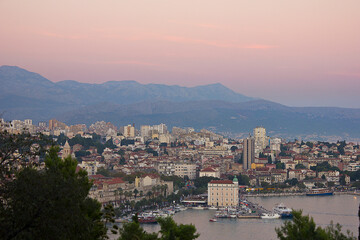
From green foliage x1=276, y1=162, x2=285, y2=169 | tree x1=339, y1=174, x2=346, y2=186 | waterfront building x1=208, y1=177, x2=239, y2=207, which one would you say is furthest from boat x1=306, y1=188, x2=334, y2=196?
green foliage x1=276, y1=162, x2=285, y2=169

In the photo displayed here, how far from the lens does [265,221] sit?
19391 millimetres

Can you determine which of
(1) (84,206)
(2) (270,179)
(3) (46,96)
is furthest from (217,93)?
(1) (84,206)

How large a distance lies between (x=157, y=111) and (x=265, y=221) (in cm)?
10129

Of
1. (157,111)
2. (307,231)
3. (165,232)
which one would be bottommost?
(165,232)

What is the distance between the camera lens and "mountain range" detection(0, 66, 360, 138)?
4129 inches

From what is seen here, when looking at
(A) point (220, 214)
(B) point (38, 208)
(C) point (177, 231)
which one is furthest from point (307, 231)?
(A) point (220, 214)

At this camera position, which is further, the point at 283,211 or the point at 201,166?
the point at 201,166

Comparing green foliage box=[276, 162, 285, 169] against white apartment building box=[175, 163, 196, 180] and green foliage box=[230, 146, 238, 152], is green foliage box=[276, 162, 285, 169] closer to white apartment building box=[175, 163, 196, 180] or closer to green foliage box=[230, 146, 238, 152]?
white apartment building box=[175, 163, 196, 180]

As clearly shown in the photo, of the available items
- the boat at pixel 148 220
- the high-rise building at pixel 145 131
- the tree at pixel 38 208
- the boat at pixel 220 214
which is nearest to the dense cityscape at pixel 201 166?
the boat at pixel 220 214

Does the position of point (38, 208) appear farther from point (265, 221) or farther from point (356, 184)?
point (356, 184)

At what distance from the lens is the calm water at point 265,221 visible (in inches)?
651

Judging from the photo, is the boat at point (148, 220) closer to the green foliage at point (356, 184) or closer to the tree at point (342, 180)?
the green foliage at point (356, 184)

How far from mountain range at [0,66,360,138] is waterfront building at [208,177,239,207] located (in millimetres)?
74326

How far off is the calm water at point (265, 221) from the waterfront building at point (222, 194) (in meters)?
1.14
